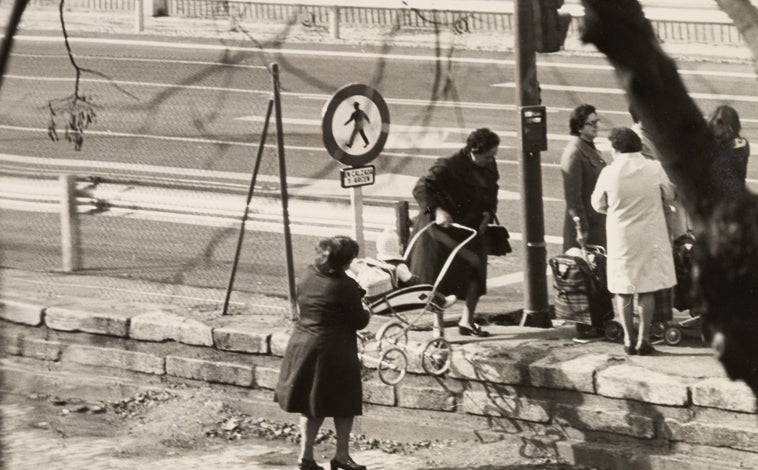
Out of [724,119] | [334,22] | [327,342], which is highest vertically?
[334,22]

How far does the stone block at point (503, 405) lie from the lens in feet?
31.0

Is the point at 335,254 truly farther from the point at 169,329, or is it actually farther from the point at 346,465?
the point at 169,329

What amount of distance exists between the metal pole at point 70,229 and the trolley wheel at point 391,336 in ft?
14.1

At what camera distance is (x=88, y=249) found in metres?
14.1

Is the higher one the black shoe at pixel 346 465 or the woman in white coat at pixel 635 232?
the woman in white coat at pixel 635 232

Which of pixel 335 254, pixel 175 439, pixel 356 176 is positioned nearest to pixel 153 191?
pixel 356 176

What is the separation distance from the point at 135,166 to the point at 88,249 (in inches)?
114

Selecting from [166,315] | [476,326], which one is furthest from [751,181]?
[166,315]

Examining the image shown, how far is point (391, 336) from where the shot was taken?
10.0 meters

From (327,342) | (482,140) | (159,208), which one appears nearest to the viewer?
(327,342)

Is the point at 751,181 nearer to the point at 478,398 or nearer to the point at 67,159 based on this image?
the point at 478,398

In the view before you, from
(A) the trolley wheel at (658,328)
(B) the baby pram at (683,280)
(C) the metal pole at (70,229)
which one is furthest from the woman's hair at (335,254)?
(C) the metal pole at (70,229)

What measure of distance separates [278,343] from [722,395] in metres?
3.24

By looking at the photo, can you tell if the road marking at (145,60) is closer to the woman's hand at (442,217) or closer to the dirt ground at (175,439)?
the dirt ground at (175,439)
